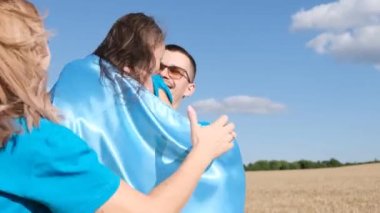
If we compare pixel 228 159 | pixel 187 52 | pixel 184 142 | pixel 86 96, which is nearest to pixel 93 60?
pixel 86 96

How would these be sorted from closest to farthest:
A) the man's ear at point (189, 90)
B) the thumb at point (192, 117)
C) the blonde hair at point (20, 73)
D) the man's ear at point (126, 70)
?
the blonde hair at point (20, 73)
the thumb at point (192, 117)
the man's ear at point (126, 70)
the man's ear at point (189, 90)

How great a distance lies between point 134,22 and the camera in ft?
10.9

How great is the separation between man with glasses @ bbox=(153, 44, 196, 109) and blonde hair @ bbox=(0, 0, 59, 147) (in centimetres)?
211

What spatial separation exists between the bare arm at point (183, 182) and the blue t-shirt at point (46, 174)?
7cm

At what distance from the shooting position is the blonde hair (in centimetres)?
187

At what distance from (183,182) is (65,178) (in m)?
0.38

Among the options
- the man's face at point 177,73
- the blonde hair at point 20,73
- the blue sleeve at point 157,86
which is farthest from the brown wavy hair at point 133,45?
the blonde hair at point 20,73

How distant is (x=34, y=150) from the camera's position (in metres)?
1.89

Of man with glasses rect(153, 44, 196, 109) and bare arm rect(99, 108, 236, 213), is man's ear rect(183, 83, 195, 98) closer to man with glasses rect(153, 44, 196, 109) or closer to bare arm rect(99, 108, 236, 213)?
man with glasses rect(153, 44, 196, 109)

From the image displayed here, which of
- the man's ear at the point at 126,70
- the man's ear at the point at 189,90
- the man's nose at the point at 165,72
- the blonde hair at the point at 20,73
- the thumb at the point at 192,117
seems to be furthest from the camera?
the man's ear at the point at 189,90

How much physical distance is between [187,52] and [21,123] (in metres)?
2.49

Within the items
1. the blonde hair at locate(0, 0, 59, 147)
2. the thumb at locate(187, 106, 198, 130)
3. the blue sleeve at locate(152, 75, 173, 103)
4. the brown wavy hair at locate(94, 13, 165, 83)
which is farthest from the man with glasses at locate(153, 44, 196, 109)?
the blonde hair at locate(0, 0, 59, 147)

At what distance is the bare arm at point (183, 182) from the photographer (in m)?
1.97

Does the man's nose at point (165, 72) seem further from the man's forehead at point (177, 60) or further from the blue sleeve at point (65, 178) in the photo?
the blue sleeve at point (65, 178)
